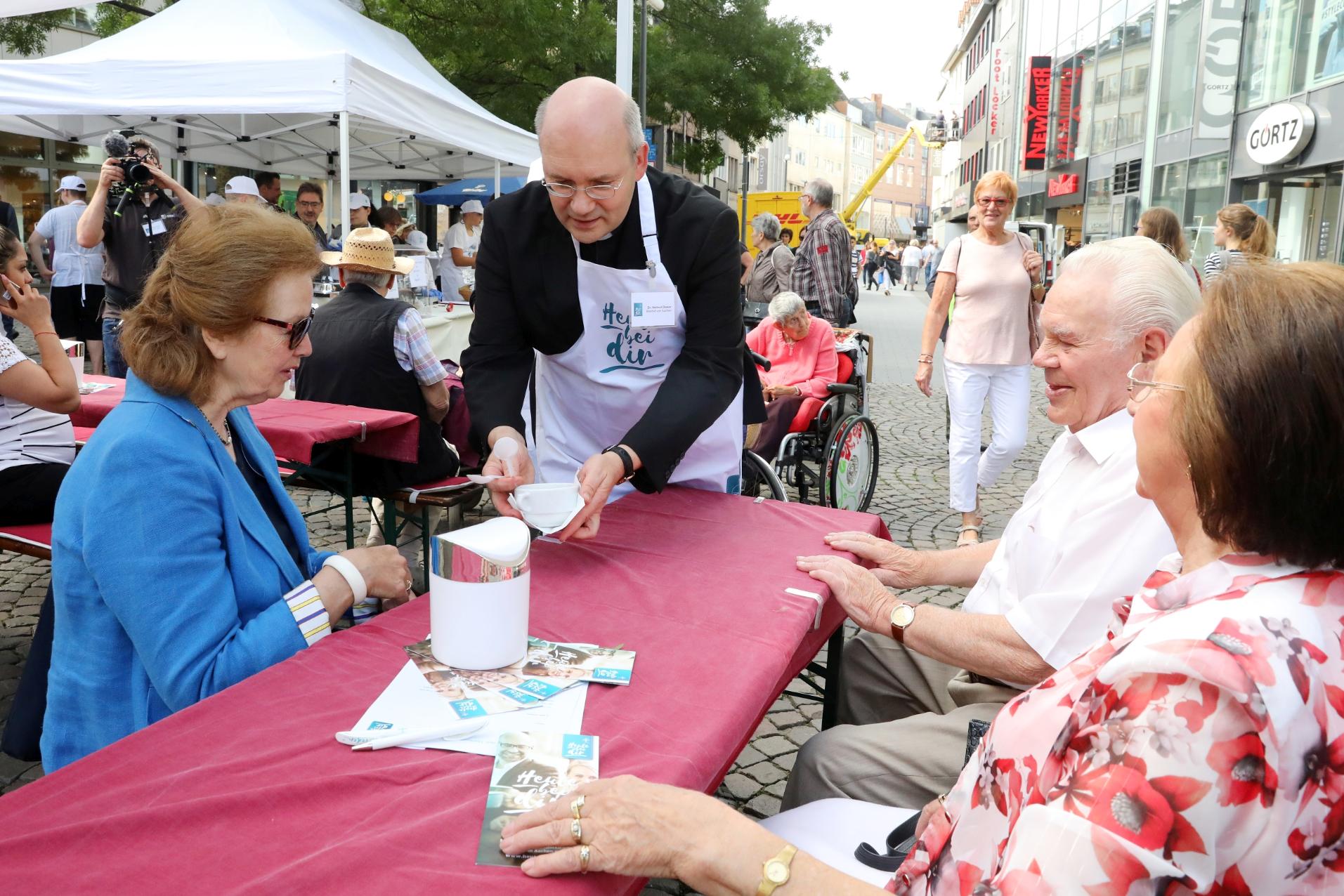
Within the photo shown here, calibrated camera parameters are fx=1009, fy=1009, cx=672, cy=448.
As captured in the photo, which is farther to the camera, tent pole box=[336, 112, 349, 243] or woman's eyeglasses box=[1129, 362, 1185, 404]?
tent pole box=[336, 112, 349, 243]

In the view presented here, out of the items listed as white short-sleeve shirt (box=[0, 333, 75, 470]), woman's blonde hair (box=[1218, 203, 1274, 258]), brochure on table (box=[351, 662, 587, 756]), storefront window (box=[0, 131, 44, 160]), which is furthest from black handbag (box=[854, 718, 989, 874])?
storefront window (box=[0, 131, 44, 160])

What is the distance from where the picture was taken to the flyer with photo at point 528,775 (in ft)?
3.55

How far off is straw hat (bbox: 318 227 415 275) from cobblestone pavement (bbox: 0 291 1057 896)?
1.46m

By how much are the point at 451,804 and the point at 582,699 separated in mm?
292

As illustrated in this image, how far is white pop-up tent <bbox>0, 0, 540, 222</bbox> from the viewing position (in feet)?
22.9

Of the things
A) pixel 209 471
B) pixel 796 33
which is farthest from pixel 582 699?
pixel 796 33

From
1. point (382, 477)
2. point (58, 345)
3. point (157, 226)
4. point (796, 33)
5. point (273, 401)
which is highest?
point (796, 33)

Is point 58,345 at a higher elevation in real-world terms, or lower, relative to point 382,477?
higher

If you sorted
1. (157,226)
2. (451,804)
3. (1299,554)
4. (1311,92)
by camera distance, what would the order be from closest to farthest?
(1299,554), (451,804), (157,226), (1311,92)

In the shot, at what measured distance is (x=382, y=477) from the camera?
4223 millimetres

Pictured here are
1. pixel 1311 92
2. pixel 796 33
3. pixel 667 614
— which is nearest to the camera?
pixel 667 614

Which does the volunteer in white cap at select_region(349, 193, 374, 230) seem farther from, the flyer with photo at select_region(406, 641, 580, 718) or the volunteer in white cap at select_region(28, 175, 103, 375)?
the flyer with photo at select_region(406, 641, 580, 718)

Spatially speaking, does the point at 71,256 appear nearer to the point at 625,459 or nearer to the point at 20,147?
the point at 625,459

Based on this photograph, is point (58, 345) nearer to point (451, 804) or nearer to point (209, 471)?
point (209, 471)
